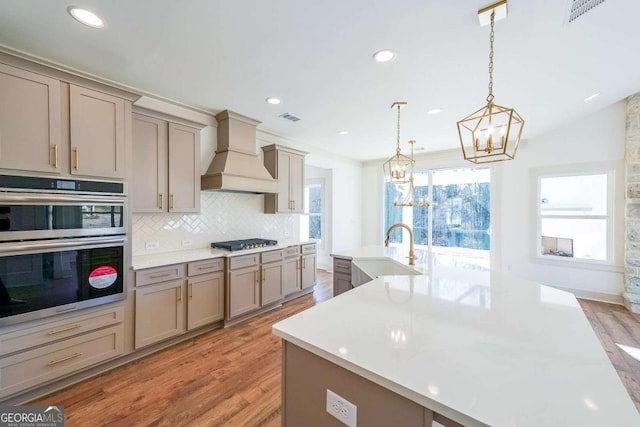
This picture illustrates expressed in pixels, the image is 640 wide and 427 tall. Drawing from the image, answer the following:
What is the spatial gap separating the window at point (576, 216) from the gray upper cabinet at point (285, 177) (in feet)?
14.2

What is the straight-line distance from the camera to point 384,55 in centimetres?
215

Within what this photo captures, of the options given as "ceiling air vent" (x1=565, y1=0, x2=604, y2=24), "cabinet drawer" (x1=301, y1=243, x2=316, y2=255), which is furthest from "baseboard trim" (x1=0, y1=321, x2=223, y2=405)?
"ceiling air vent" (x1=565, y1=0, x2=604, y2=24)

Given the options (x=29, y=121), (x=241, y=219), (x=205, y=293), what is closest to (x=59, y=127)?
(x=29, y=121)

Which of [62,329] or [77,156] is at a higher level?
[77,156]

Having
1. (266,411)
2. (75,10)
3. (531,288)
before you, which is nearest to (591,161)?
(531,288)

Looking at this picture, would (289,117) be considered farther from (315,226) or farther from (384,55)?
(315,226)

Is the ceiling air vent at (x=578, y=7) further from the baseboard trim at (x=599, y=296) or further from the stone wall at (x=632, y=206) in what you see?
the baseboard trim at (x=599, y=296)

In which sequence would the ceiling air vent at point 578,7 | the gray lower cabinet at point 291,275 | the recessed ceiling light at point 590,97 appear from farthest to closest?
1. the gray lower cabinet at point 291,275
2. the recessed ceiling light at point 590,97
3. the ceiling air vent at point 578,7

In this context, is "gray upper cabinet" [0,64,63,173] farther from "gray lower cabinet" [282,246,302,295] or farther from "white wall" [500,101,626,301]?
"white wall" [500,101,626,301]

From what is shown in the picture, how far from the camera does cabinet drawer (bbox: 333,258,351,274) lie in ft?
10.0

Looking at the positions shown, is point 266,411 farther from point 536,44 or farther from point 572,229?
point 572,229

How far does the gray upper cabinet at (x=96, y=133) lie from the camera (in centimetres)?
213

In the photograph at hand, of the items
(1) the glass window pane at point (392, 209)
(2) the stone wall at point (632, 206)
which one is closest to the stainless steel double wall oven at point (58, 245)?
(1) the glass window pane at point (392, 209)

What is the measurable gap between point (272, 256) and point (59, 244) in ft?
7.17
